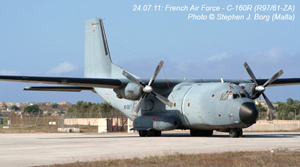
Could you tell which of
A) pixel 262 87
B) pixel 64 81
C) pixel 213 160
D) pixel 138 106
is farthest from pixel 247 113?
pixel 64 81

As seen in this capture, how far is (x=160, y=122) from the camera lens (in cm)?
2755

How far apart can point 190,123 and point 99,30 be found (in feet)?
42.6

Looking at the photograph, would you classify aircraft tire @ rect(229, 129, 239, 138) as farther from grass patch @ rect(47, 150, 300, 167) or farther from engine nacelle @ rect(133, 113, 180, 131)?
grass patch @ rect(47, 150, 300, 167)

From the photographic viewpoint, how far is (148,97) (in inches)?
1179

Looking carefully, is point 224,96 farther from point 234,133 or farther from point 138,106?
point 138,106

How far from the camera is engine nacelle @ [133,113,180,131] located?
27.3 m

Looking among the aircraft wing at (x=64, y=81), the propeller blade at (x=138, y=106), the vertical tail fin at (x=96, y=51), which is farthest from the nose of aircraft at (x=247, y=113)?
the vertical tail fin at (x=96, y=51)

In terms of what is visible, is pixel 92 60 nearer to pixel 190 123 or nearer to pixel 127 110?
pixel 127 110

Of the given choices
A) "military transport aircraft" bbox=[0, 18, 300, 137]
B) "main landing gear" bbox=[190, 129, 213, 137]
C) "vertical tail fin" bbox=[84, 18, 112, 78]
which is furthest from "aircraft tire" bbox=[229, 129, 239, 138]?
"vertical tail fin" bbox=[84, 18, 112, 78]

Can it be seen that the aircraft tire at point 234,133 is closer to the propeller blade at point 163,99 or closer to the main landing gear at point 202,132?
the main landing gear at point 202,132

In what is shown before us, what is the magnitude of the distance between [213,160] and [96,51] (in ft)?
78.8

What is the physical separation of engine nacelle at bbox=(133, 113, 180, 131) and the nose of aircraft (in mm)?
4977

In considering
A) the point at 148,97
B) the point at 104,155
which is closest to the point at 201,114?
the point at 148,97

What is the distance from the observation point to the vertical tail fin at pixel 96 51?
3519cm
